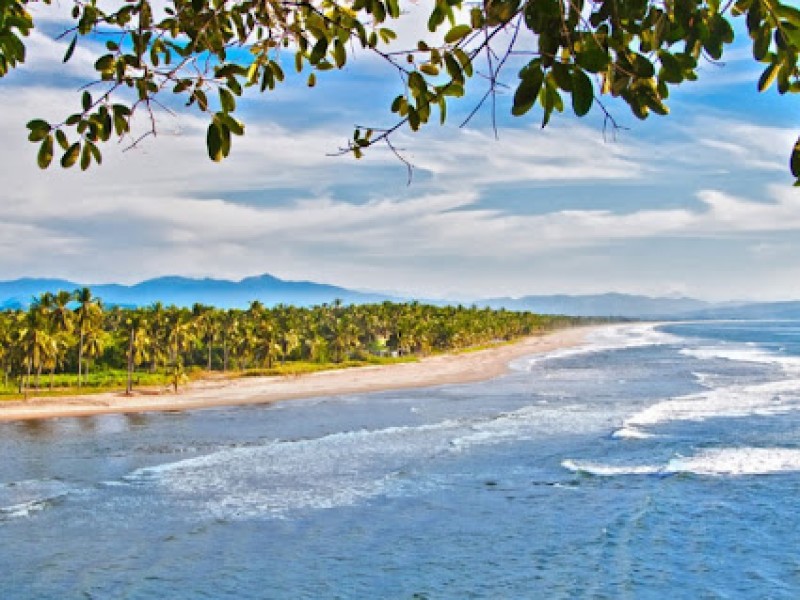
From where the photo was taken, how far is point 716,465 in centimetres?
2817

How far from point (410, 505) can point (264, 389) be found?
39198 mm

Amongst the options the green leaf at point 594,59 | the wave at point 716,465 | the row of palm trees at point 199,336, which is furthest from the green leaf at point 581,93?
the row of palm trees at point 199,336

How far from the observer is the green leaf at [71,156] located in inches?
116

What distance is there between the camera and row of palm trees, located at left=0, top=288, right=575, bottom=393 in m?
55.4

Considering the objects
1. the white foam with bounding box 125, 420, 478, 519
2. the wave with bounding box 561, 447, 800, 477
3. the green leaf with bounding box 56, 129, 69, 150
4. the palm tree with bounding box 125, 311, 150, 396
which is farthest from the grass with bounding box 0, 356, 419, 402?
the green leaf with bounding box 56, 129, 69, 150

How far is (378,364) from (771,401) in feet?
150

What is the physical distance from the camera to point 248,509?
23781mm

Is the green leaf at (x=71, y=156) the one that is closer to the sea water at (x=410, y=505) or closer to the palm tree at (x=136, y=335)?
the sea water at (x=410, y=505)

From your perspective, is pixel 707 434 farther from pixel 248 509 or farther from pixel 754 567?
pixel 248 509

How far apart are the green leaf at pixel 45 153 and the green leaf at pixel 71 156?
0.05 metres

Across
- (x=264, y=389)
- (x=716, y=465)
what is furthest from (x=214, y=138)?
(x=264, y=389)

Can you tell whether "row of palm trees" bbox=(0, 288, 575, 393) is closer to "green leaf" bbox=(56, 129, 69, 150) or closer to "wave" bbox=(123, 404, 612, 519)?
"wave" bbox=(123, 404, 612, 519)

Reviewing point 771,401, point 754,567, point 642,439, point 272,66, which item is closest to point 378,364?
point 771,401

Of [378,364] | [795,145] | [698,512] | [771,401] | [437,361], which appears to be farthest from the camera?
[437,361]
